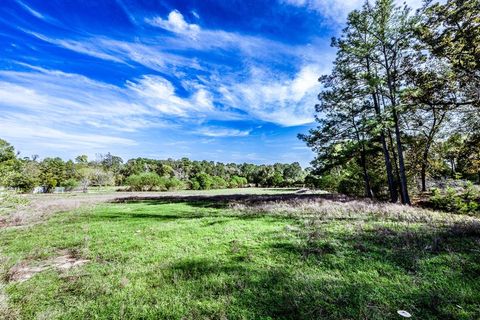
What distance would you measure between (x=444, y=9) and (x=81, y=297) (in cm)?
1565

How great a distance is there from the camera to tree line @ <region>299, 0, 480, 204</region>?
9.85 meters

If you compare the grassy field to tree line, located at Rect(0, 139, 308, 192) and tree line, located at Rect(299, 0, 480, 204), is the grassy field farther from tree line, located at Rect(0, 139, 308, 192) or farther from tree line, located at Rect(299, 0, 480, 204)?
tree line, located at Rect(0, 139, 308, 192)

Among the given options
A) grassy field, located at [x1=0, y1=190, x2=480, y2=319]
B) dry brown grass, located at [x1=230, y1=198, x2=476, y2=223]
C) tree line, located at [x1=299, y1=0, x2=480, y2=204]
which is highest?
tree line, located at [x1=299, y1=0, x2=480, y2=204]

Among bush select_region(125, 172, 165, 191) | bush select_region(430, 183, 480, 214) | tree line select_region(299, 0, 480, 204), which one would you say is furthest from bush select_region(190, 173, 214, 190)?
bush select_region(430, 183, 480, 214)

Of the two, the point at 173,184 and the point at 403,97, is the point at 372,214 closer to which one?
the point at 403,97

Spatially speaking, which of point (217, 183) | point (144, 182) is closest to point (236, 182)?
point (217, 183)

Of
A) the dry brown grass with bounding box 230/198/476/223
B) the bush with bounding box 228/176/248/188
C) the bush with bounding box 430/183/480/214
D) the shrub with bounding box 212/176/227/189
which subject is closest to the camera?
the bush with bounding box 430/183/480/214

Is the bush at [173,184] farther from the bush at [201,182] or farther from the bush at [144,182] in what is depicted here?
the bush at [201,182]

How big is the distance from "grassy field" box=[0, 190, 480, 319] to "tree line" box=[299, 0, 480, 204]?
3464 millimetres

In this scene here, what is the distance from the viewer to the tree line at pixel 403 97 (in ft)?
32.3

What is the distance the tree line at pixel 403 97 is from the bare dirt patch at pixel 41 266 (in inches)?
424

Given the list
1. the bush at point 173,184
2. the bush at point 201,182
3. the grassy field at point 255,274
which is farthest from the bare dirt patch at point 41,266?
the bush at point 201,182

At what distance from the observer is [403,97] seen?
12344 millimetres

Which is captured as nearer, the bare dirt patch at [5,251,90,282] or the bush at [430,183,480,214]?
the bare dirt patch at [5,251,90,282]
